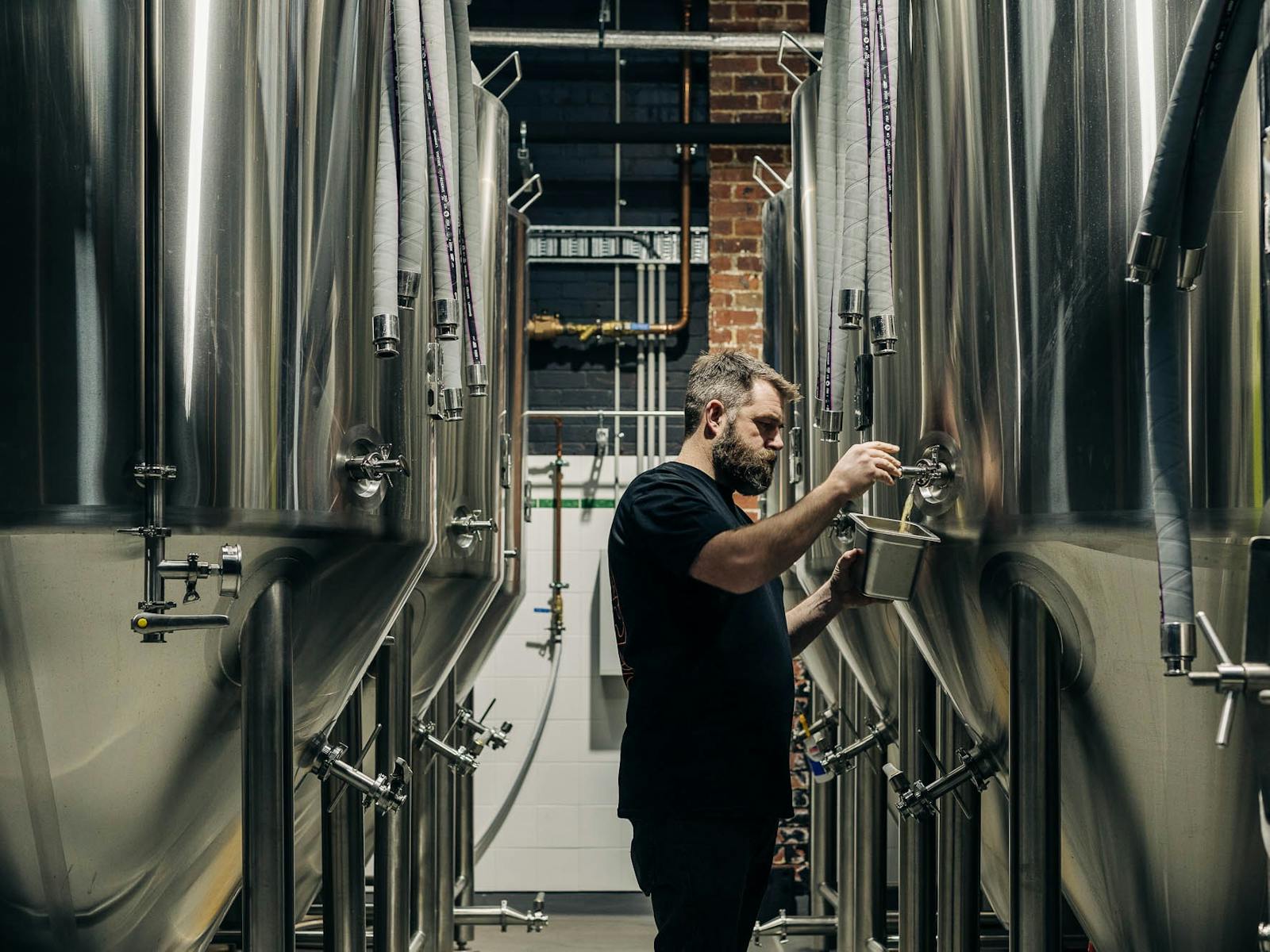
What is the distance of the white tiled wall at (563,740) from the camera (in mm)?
6090

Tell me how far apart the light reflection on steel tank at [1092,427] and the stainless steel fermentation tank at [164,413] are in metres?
0.89

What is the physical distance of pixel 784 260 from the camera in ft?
15.0

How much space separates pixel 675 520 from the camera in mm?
2400

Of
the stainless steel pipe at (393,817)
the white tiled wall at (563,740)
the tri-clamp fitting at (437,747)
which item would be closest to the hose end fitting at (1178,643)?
the stainless steel pipe at (393,817)

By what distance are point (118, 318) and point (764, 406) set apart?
1.30 metres

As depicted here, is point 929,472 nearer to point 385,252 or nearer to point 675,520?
point 675,520

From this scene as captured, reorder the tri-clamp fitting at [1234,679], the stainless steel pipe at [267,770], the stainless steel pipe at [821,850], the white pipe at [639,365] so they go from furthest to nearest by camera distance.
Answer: the white pipe at [639,365], the stainless steel pipe at [821,850], the stainless steel pipe at [267,770], the tri-clamp fitting at [1234,679]

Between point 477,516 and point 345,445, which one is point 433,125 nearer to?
point 345,445

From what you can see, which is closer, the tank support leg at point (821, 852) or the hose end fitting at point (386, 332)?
the hose end fitting at point (386, 332)

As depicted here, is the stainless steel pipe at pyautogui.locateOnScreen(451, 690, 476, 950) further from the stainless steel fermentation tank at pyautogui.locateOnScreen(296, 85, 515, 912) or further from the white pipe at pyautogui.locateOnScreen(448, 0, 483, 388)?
the white pipe at pyautogui.locateOnScreen(448, 0, 483, 388)

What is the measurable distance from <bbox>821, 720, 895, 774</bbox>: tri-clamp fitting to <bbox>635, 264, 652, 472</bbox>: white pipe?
2826mm

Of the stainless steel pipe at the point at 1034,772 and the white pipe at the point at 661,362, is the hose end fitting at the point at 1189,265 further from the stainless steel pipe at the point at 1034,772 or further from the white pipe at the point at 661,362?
the white pipe at the point at 661,362

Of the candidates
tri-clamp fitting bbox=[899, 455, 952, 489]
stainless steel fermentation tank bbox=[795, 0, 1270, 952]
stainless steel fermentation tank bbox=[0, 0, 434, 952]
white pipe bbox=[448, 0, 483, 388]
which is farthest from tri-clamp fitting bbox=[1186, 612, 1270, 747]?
white pipe bbox=[448, 0, 483, 388]

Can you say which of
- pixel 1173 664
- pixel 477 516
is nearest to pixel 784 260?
pixel 477 516
